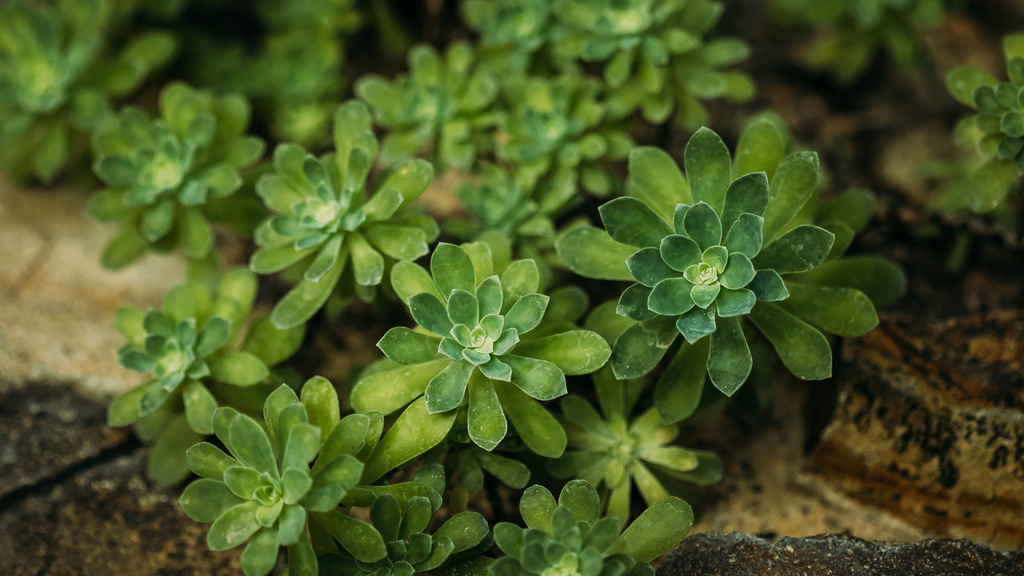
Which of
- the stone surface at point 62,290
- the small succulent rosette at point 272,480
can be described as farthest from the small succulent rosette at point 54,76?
the small succulent rosette at point 272,480

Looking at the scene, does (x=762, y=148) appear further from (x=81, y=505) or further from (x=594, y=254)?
(x=81, y=505)

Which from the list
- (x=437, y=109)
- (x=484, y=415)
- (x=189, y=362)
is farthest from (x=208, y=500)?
(x=437, y=109)

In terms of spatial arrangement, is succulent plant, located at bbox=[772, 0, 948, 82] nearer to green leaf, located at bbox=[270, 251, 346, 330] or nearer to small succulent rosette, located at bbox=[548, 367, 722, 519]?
small succulent rosette, located at bbox=[548, 367, 722, 519]

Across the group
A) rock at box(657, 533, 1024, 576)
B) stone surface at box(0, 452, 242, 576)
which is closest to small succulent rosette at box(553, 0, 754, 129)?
rock at box(657, 533, 1024, 576)

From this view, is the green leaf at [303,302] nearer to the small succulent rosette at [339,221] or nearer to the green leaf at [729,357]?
the small succulent rosette at [339,221]

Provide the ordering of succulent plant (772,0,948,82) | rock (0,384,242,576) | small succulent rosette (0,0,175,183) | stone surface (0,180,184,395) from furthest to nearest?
1. succulent plant (772,0,948,82)
2. small succulent rosette (0,0,175,183)
3. stone surface (0,180,184,395)
4. rock (0,384,242,576)

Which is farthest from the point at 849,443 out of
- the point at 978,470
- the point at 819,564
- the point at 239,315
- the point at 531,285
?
the point at 239,315
